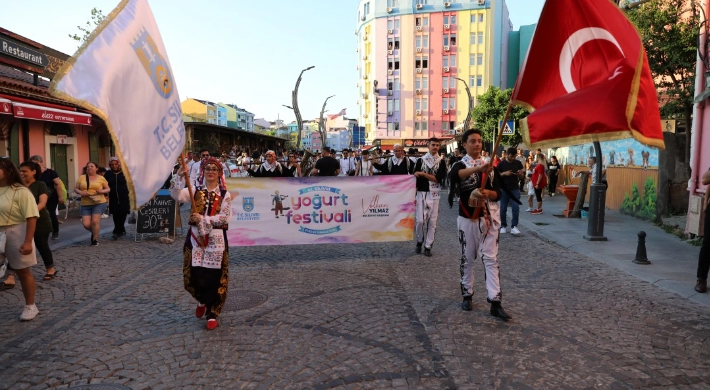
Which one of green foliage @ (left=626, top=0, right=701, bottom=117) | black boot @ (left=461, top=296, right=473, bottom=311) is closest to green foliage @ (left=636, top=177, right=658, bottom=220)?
green foliage @ (left=626, top=0, right=701, bottom=117)

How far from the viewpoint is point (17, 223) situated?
5484 millimetres

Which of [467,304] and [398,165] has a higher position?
[398,165]

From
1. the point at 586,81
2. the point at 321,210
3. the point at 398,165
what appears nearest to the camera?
the point at 586,81

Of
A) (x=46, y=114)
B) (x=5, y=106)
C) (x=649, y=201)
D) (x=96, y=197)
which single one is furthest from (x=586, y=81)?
(x=46, y=114)

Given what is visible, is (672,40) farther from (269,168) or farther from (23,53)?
(23,53)

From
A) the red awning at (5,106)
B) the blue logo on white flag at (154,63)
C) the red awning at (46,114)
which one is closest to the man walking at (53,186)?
the red awning at (5,106)

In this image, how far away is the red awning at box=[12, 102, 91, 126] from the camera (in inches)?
505

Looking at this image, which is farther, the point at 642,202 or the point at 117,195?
the point at 642,202

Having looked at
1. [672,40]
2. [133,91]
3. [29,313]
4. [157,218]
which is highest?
[672,40]

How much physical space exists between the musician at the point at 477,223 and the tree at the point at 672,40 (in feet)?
35.2

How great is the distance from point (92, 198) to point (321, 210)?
193 inches

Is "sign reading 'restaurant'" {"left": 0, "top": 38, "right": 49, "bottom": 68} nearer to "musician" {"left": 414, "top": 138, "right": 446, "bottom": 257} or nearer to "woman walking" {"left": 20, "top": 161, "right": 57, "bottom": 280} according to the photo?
"woman walking" {"left": 20, "top": 161, "right": 57, "bottom": 280}

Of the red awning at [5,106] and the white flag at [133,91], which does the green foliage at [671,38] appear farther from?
the red awning at [5,106]

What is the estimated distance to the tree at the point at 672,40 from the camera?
13633mm
